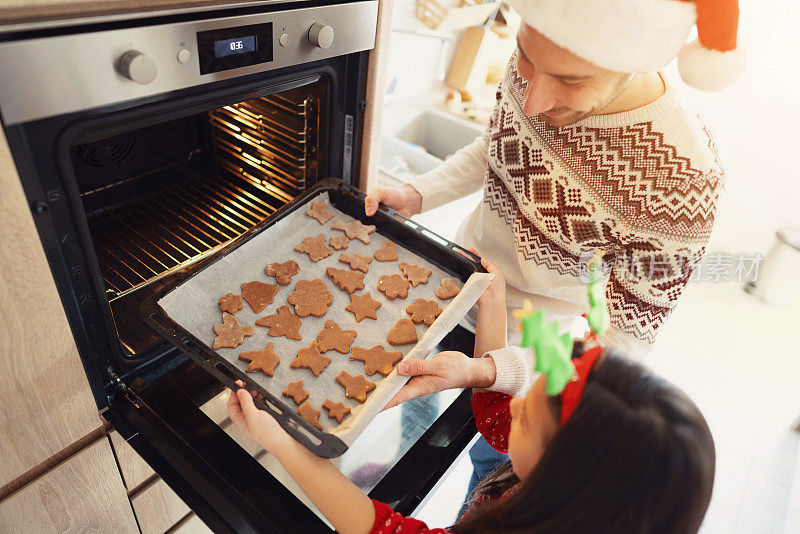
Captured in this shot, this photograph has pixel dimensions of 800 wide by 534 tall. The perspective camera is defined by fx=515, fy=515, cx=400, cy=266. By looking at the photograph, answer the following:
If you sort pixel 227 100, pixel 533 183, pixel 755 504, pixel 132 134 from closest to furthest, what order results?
1. pixel 227 100
2. pixel 533 183
3. pixel 132 134
4. pixel 755 504

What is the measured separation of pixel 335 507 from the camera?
73 centimetres

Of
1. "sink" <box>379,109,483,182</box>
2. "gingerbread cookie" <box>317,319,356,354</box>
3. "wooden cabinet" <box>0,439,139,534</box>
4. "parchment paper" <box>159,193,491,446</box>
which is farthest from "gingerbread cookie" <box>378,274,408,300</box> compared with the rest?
"sink" <box>379,109,483,182</box>

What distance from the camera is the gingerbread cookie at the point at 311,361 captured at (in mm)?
915

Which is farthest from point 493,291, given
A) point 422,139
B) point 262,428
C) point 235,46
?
point 422,139

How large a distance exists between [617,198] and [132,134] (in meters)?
1.06

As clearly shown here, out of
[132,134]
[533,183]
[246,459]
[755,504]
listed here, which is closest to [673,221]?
[533,183]

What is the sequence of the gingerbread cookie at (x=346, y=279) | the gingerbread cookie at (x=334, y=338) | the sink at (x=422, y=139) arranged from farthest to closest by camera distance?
1. the sink at (x=422, y=139)
2. the gingerbread cookie at (x=346, y=279)
3. the gingerbread cookie at (x=334, y=338)

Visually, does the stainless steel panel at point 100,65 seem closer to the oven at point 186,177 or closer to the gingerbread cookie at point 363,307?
the oven at point 186,177

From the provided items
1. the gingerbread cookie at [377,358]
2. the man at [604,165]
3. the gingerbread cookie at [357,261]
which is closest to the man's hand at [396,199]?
the man at [604,165]

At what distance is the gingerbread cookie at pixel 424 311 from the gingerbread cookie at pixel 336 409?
24 centimetres

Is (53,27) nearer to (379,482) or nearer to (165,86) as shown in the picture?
(165,86)

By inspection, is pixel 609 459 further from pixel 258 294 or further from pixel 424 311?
pixel 258 294

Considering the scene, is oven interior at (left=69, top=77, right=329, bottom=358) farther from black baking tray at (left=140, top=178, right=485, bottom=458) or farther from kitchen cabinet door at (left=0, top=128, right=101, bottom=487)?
kitchen cabinet door at (left=0, top=128, right=101, bottom=487)

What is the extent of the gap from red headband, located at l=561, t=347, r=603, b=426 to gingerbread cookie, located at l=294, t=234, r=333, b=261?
61 cm
